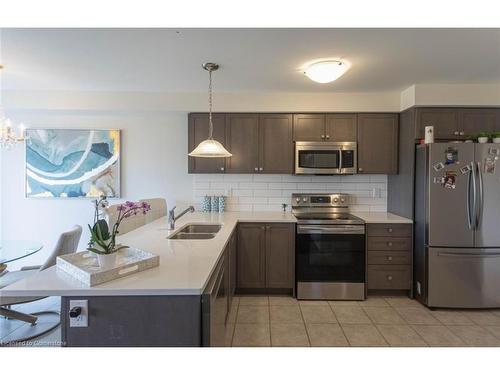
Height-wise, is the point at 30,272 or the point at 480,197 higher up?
the point at 480,197

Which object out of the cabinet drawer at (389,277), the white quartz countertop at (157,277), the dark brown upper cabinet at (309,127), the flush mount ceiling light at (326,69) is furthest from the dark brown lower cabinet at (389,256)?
the white quartz countertop at (157,277)

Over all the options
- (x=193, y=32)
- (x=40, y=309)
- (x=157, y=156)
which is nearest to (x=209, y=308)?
(x=193, y=32)

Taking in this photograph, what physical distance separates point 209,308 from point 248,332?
1341 millimetres

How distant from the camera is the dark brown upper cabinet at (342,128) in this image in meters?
3.46

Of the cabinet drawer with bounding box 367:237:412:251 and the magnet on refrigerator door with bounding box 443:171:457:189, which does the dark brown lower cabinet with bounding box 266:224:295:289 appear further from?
the magnet on refrigerator door with bounding box 443:171:457:189

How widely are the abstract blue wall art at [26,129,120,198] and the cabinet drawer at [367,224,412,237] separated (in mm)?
3277

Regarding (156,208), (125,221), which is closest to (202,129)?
(156,208)

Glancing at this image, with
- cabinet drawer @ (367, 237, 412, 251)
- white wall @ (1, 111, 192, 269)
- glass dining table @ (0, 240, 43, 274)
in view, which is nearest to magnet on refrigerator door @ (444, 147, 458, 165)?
cabinet drawer @ (367, 237, 412, 251)

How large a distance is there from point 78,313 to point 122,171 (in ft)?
9.20

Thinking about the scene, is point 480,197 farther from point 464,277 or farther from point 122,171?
point 122,171

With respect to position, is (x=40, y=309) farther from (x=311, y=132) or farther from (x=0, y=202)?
(x=311, y=132)

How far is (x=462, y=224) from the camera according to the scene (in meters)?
2.80

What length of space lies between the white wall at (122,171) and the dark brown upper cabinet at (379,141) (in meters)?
2.30

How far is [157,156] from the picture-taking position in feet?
12.4
